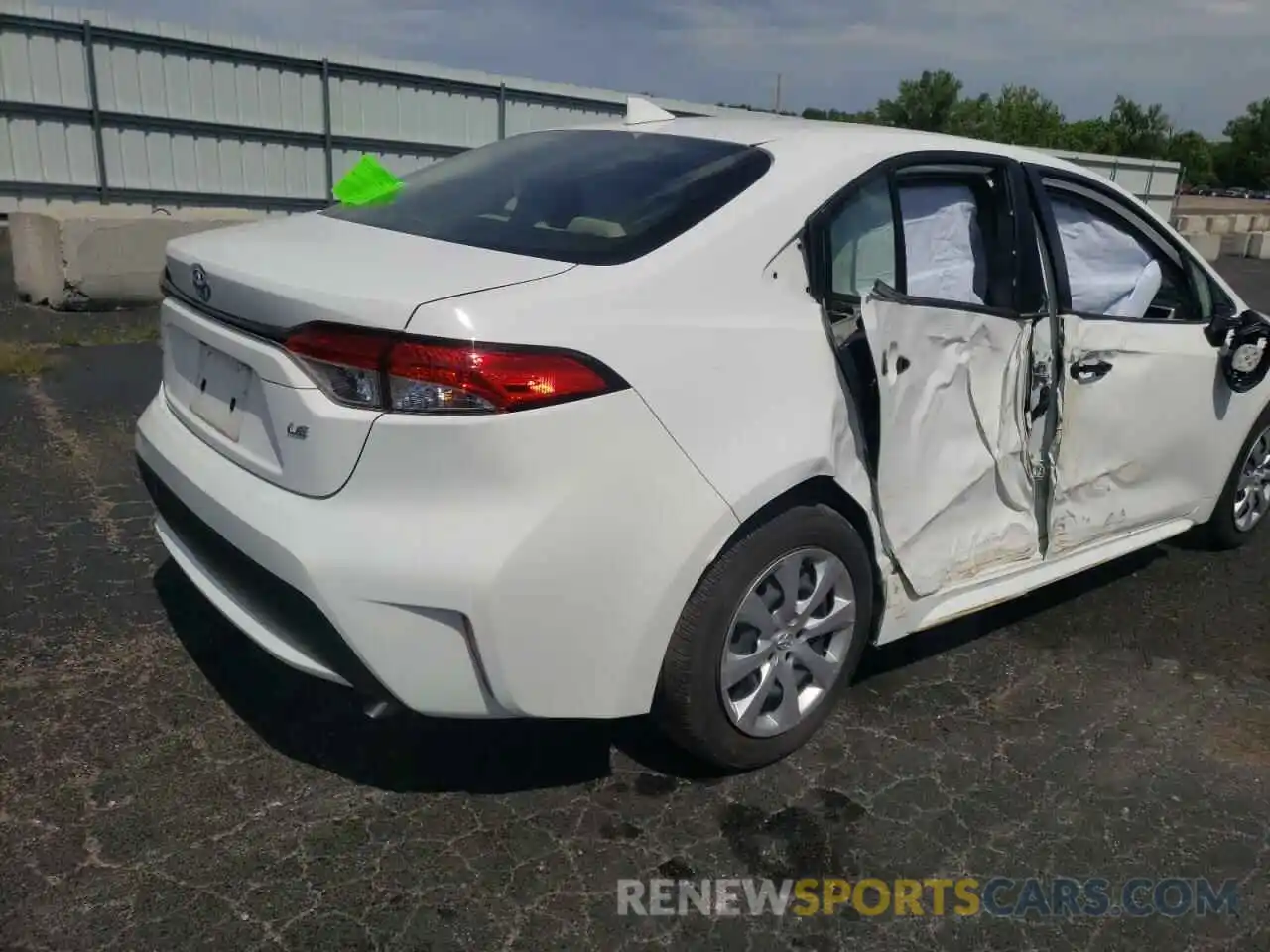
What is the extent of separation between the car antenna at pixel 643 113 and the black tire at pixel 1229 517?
2.72m

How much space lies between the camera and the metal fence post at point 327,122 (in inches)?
585

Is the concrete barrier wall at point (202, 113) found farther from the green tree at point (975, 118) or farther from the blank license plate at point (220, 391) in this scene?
the green tree at point (975, 118)

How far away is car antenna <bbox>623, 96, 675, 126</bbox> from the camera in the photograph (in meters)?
3.59

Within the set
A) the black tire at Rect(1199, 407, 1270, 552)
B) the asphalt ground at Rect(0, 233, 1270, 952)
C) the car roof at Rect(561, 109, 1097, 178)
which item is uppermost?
the car roof at Rect(561, 109, 1097, 178)

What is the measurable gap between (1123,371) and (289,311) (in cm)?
268

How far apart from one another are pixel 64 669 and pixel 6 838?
0.83 meters

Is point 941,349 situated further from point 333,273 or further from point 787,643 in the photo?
point 333,273

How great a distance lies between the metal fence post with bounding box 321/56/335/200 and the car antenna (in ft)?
40.5

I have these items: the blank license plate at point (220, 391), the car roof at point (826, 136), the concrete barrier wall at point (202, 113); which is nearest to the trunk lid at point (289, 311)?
the blank license plate at point (220, 391)

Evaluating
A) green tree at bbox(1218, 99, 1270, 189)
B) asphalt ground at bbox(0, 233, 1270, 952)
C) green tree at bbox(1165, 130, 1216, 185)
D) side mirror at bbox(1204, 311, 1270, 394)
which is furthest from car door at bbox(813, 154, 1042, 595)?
green tree at bbox(1218, 99, 1270, 189)

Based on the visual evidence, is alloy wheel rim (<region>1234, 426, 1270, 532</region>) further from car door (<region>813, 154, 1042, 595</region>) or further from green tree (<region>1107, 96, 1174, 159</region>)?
green tree (<region>1107, 96, 1174, 159</region>)

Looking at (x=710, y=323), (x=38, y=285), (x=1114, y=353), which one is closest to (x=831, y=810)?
(x=710, y=323)

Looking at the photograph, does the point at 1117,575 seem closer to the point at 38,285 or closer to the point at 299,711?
the point at 299,711

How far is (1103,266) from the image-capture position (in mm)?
3857
